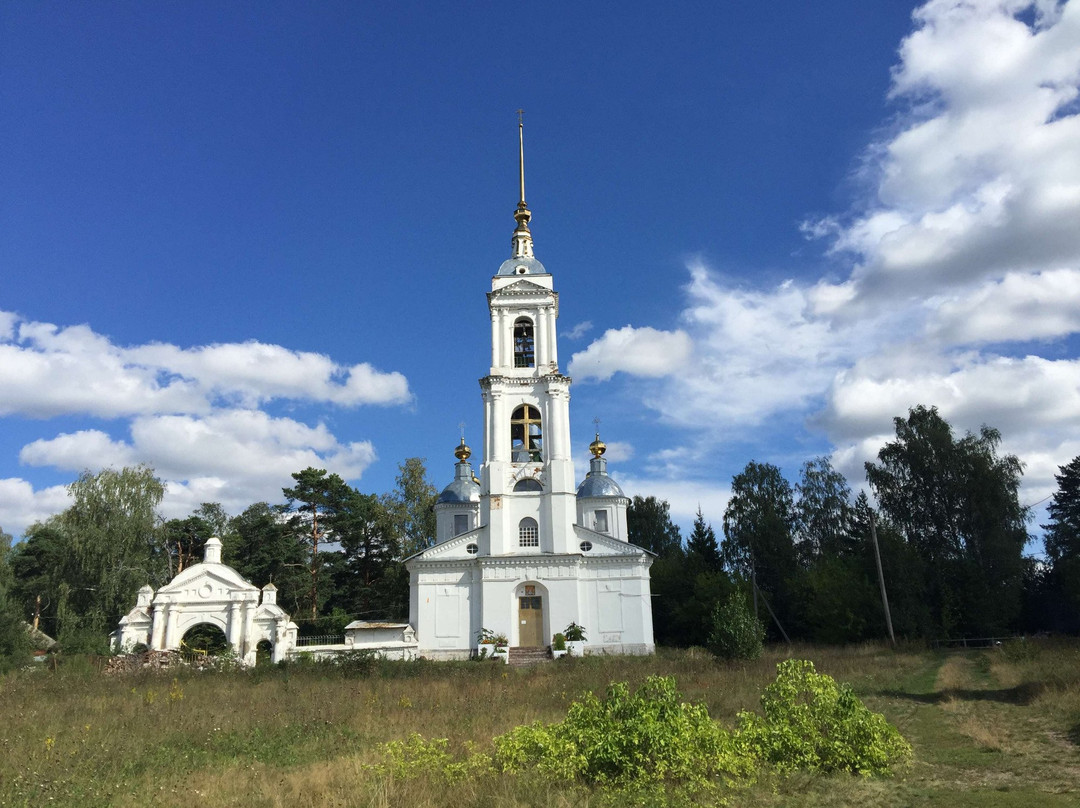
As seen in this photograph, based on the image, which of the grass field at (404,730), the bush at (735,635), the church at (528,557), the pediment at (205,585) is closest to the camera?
the grass field at (404,730)

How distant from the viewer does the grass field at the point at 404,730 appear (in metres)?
8.16

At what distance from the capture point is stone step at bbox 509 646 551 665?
30734 mm

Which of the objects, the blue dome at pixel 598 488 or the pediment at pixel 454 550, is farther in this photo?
the blue dome at pixel 598 488

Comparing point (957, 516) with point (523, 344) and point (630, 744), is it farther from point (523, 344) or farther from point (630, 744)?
point (630, 744)

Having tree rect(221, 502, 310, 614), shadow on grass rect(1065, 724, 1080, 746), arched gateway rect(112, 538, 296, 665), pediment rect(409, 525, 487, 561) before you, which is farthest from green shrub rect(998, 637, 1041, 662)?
tree rect(221, 502, 310, 614)

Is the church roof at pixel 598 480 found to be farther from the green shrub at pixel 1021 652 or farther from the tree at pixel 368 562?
the green shrub at pixel 1021 652

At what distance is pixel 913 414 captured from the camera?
45.5m

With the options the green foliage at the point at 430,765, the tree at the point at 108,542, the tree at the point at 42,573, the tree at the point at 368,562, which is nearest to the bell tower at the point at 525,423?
the tree at the point at 368,562

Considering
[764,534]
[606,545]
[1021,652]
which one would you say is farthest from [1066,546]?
[606,545]

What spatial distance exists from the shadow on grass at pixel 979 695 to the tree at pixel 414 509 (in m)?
37.7

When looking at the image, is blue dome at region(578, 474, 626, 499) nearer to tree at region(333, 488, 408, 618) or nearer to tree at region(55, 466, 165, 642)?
tree at region(333, 488, 408, 618)

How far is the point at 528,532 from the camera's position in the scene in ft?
113

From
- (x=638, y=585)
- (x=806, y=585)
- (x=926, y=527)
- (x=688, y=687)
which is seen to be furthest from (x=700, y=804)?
(x=926, y=527)

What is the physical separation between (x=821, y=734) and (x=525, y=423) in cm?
2724
